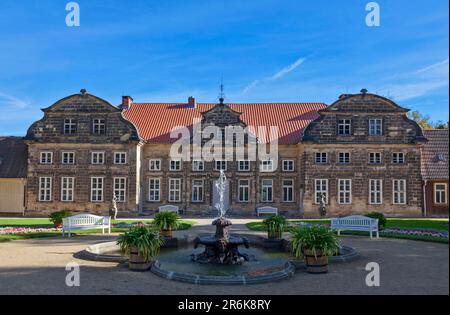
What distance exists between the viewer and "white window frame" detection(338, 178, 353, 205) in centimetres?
3247

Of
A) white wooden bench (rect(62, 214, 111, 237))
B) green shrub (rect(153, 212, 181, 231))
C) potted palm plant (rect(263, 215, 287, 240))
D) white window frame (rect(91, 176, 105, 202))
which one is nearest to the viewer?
potted palm plant (rect(263, 215, 287, 240))

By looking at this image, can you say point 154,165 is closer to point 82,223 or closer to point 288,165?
point 288,165

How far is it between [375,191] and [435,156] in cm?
668

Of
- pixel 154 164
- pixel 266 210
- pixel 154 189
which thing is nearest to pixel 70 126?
pixel 154 164

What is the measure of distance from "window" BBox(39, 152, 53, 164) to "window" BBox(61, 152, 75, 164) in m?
0.97

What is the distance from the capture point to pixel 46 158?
1329 inches

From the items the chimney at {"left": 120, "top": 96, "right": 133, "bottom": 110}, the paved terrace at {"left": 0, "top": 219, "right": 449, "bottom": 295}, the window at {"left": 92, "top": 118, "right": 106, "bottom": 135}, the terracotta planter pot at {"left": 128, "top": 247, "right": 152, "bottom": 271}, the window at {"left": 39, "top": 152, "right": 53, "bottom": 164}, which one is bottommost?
the paved terrace at {"left": 0, "top": 219, "right": 449, "bottom": 295}

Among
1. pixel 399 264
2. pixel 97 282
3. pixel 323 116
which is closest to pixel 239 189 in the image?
pixel 323 116

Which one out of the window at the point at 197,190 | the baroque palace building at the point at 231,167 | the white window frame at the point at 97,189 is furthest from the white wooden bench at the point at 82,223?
the window at the point at 197,190

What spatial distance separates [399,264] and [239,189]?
2239 centimetres

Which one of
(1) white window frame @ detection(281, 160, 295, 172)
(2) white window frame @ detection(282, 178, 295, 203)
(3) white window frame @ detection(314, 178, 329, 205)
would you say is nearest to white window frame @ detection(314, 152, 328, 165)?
(3) white window frame @ detection(314, 178, 329, 205)

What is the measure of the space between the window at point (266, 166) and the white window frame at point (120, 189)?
1119 centimetres

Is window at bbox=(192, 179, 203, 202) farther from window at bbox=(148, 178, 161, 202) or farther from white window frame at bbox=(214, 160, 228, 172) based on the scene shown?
window at bbox=(148, 178, 161, 202)

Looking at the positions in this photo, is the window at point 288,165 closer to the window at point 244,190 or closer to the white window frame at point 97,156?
the window at point 244,190
